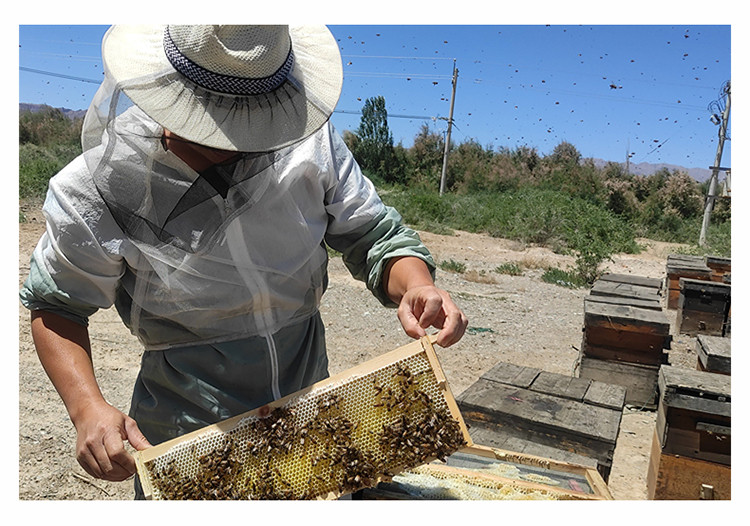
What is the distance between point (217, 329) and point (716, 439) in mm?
2242

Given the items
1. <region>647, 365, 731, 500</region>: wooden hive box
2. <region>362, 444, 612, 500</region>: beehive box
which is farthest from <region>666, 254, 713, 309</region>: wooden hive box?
<region>362, 444, 612, 500</region>: beehive box

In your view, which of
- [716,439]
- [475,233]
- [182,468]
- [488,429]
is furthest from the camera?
[475,233]

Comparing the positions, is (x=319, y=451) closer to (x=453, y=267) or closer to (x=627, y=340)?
(x=627, y=340)

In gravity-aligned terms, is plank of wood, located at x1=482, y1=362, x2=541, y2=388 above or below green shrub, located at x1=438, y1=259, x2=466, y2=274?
below

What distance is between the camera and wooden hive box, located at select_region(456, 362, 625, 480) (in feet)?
7.36

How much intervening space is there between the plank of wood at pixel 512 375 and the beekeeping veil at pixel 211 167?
158 cm

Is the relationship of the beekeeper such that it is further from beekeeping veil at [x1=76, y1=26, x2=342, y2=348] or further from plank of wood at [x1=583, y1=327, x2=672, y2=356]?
plank of wood at [x1=583, y1=327, x2=672, y2=356]

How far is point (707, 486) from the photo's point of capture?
2.60m

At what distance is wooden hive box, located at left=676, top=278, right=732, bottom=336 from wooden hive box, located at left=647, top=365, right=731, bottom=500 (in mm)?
3386

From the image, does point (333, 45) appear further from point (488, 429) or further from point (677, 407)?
point (677, 407)

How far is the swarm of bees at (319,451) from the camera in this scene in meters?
1.31

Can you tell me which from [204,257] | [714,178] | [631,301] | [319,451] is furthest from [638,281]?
[714,178]

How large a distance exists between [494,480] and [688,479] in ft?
4.95

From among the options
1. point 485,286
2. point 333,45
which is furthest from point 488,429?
point 485,286
